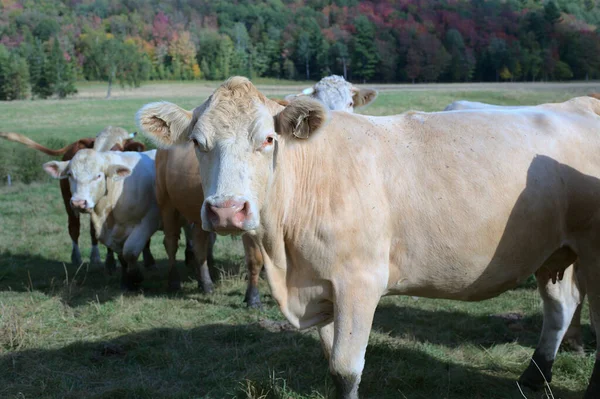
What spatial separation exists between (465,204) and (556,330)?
5.28ft

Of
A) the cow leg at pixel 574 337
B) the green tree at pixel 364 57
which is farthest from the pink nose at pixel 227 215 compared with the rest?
the green tree at pixel 364 57

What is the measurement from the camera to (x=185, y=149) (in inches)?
283

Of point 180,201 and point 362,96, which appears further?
point 362,96

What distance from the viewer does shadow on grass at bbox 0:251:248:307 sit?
7.50 m

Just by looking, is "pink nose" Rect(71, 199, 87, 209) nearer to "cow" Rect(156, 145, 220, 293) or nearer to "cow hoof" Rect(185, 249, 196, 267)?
"cow" Rect(156, 145, 220, 293)

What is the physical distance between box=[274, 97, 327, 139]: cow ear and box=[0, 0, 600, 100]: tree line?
171 feet

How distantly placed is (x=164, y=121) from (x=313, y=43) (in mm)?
60816

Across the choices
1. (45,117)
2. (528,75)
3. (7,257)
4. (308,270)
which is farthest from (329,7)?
(308,270)

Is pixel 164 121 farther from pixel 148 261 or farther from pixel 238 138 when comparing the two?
pixel 148 261

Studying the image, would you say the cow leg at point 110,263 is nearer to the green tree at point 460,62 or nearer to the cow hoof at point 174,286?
the cow hoof at point 174,286

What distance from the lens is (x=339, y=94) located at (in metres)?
8.29

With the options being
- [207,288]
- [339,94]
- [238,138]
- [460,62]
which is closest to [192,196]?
[207,288]

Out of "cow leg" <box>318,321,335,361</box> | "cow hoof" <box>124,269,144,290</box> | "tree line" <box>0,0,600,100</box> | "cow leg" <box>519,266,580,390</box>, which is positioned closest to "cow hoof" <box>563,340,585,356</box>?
"cow leg" <box>519,266,580,390</box>

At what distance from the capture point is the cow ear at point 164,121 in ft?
12.8
